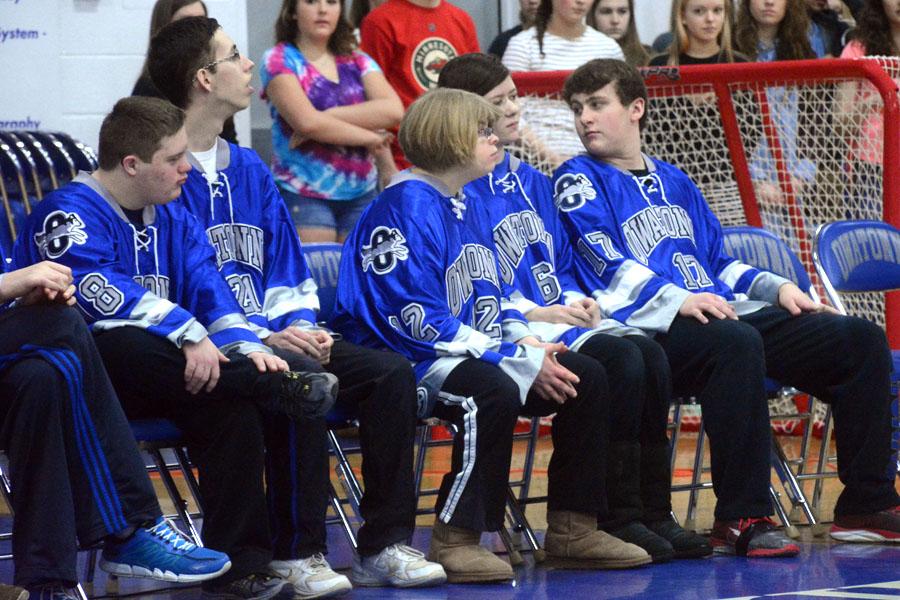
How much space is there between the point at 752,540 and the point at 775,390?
0.55 metres

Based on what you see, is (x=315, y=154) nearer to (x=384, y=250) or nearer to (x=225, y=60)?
(x=225, y=60)

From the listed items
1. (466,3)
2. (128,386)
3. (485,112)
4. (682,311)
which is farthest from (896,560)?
(466,3)

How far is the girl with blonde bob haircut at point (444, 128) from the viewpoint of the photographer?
4.32m

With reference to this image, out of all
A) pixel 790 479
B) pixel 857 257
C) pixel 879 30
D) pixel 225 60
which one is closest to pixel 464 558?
pixel 790 479

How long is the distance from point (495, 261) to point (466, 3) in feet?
13.5

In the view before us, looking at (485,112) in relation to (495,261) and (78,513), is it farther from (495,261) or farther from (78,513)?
(78,513)

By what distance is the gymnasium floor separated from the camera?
386 centimetres

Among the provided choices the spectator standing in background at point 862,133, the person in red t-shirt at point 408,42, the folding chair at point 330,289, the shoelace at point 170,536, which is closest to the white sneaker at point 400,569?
the folding chair at point 330,289

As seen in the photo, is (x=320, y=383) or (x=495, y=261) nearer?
(x=320, y=383)

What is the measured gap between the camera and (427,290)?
13.7ft

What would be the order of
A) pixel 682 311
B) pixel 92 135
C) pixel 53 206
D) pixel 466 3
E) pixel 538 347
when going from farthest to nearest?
1. pixel 466 3
2. pixel 92 135
3. pixel 682 311
4. pixel 538 347
5. pixel 53 206

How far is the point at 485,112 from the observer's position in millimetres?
4391

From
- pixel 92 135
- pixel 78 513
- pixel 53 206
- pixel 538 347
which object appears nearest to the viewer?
pixel 78 513

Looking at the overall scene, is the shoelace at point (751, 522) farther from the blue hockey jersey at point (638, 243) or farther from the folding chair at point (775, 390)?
the blue hockey jersey at point (638, 243)
